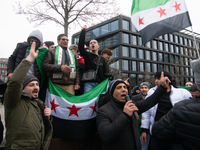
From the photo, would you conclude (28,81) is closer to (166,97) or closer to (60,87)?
(60,87)

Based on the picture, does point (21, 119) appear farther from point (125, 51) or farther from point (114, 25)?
point (114, 25)

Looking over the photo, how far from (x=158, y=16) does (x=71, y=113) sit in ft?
11.1

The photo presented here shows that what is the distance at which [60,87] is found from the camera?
3.41 meters

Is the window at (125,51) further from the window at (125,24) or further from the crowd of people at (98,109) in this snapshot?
the crowd of people at (98,109)

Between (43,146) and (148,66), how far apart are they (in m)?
42.4

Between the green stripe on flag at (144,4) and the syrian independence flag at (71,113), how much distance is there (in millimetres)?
2857

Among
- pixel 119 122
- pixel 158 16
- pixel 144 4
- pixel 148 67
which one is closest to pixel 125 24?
pixel 148 67

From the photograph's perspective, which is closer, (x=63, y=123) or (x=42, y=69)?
(x=63, y=123)

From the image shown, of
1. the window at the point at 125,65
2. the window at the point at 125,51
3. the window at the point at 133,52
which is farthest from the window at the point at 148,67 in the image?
the window at the point at 125,51

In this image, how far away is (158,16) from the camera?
4141 millimetres

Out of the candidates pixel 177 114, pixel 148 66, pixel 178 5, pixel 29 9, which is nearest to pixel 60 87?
pixel 177 114

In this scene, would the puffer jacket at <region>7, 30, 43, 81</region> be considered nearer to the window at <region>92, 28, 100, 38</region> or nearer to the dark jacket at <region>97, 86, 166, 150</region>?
the dark jacket at <region>97, 86, 166, 150</region>

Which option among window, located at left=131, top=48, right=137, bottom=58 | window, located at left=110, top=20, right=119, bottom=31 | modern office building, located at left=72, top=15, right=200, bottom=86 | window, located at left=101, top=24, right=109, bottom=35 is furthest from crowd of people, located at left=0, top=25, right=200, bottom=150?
window, located at left=101, top=24, right=109, bottom=35

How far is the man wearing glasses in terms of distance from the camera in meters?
3.26
